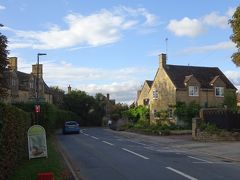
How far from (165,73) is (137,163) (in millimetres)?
45166

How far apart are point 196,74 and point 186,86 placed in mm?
4472

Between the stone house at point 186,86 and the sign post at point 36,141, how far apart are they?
42328 mm

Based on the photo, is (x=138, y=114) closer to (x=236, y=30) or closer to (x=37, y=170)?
(x=236, y=30)

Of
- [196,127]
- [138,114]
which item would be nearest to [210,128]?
[196,127]

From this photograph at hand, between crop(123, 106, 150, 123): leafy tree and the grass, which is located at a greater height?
crop(123, 106, 150, 123): leafy tree

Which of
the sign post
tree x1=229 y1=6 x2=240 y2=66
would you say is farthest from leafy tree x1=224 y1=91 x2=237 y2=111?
the sign post

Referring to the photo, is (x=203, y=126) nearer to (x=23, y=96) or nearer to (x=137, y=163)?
(x=137, y=163)

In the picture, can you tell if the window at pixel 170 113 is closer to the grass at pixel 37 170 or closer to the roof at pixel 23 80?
the roof at pixel 23 80

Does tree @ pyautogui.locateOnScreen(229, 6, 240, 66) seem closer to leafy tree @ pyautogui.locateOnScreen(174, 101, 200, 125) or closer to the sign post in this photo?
the sign post

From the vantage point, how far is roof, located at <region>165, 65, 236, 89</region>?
65.1m

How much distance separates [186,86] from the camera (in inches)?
2506

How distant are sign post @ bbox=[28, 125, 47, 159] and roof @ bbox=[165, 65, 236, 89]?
43.5 m

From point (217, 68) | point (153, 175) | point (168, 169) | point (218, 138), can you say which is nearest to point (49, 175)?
point (153, 175)

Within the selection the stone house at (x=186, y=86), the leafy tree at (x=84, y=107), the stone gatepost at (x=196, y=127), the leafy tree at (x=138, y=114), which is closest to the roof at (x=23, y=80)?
the leafy tree at (x=138, y=114)
